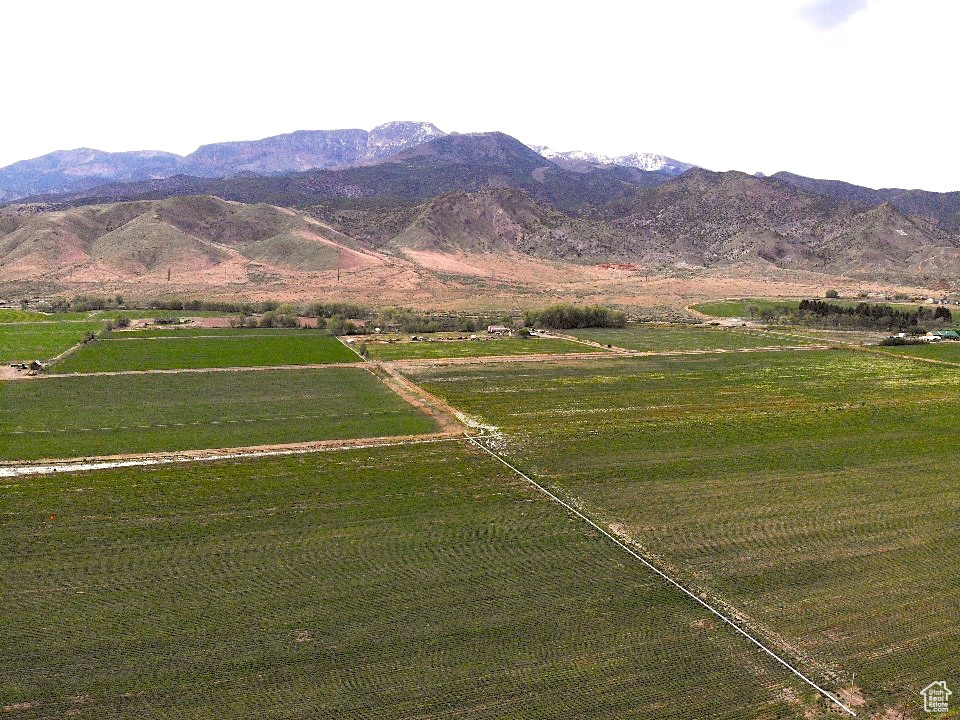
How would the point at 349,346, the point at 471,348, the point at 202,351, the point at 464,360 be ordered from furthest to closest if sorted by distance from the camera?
the point at 349,346, the point at 471,348, the point at 202,351, the point at 464,360

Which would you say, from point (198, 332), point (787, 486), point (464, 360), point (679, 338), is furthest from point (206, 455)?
point (679, 338)

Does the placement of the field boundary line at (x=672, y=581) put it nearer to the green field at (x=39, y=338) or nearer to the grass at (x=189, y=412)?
the grass at (x=189, y=412)

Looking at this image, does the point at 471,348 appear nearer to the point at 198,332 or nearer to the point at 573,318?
the point at 573,318

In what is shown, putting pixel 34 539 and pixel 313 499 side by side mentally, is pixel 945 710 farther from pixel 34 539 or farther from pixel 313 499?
pixel 34 539

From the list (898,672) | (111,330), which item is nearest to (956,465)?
(898,672)

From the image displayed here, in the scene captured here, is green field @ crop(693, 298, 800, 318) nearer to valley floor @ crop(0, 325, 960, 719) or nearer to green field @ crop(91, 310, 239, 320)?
valley floor @ crop(0, 325, 960, 719)

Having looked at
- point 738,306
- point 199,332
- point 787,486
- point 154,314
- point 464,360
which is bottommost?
point 787,486

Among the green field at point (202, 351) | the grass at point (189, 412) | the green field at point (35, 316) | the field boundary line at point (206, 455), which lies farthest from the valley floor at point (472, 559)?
the green field at point (35, 316)

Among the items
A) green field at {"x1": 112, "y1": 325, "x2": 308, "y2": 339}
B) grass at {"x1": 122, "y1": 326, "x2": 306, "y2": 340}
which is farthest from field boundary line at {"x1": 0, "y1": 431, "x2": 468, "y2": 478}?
green field at {"x1": 112, "y1": 325, "x2": 308, "y2": 339}
